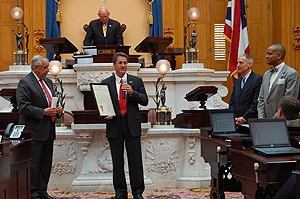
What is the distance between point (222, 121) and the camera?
609cm


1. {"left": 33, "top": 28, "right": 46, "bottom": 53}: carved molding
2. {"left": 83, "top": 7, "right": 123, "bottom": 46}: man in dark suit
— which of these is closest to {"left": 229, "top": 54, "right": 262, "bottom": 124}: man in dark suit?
{"left": 83, "top": 7, "right": 123, "bottom": 46}: man in dark suit

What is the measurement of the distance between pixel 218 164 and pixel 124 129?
1.63 meters

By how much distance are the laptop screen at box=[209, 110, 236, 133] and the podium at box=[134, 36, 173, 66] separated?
205 inches

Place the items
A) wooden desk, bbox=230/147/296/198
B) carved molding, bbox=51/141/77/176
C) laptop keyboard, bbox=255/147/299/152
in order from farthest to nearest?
carved molding, bbox=51/141/77/176 < laptop keyboard, bbox=255/147/299/152 < wooden desk, bbox=230/147/296/198

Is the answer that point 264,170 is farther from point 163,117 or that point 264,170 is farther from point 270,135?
point 163,117

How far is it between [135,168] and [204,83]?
3.91 meters

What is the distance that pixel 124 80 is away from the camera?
7.22m

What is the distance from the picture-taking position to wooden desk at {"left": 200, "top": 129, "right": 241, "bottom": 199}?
550cm

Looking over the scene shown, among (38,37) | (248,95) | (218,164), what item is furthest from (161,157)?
(38,37)

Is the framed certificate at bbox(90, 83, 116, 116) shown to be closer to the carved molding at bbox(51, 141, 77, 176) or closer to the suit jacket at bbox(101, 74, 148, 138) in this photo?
the suit jacket at bbox(101, 74, 148, 138)

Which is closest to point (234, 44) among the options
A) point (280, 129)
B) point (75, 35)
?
point (75, 35)

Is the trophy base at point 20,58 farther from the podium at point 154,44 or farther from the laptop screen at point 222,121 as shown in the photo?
the laptop screen at point 222,121

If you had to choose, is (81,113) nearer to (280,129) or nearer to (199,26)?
(280,129)

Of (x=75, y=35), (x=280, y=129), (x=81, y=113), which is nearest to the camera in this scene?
(x=280, y=129)
